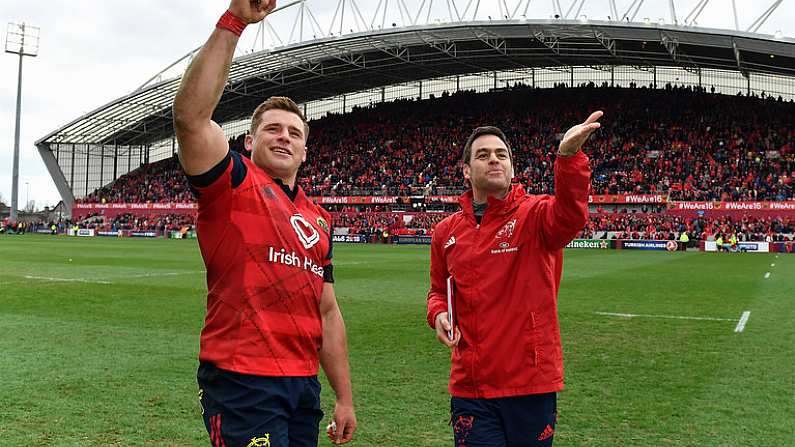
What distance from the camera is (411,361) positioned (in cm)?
773

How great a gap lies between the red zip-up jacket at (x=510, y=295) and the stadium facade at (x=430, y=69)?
34804mm

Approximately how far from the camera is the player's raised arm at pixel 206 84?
7.27ft

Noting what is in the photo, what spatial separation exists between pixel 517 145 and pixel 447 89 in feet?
36.7

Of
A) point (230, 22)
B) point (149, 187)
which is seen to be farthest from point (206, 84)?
point (149, 187)

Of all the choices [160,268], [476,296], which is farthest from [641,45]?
[476,296]

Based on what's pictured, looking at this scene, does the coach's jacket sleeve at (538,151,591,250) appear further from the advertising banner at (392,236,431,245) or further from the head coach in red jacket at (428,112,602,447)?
the advertising banner at (392,236,431,245)

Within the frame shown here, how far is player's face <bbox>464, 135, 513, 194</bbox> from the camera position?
3316 mm

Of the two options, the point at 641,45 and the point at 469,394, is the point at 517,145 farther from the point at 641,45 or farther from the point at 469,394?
the point at 469,394

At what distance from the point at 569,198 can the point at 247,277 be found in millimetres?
1492

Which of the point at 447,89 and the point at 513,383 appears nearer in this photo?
the point at 513,383

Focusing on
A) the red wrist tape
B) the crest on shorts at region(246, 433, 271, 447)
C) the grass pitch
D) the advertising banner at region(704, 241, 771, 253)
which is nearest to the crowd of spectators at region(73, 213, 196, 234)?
the advertising banner at region(704, 241, 771, 253)

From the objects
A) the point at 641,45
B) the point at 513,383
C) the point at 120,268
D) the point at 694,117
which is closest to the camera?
the point at 513,383

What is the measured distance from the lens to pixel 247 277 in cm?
252

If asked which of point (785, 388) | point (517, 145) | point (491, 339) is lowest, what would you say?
point (785, 388)
